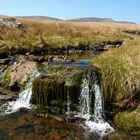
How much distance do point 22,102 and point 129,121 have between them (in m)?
8.38

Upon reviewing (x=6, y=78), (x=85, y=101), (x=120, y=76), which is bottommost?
(x=6, y=78)

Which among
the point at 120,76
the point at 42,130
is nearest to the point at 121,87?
the point at 120,76

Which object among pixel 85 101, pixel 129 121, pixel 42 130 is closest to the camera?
pixel 42 130

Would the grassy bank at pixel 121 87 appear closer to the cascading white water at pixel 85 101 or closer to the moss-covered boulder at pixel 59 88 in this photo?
the cascading white water at pixel 85 101

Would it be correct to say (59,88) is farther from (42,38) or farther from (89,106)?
(42,38)

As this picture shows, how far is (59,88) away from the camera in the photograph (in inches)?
927

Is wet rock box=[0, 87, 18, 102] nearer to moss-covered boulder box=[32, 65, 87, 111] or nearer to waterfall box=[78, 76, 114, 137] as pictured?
moss-covered boulder box=[32, 65, 87, 111]

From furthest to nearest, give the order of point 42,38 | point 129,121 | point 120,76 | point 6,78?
point 42,38 < point 6,78 < point 120,76 < point 129,121

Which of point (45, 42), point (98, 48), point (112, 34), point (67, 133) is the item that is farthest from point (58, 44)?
point (67, 133)

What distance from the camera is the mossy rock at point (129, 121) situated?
2030 centimetres

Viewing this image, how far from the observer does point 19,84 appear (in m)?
27.6

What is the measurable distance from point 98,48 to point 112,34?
20159 millimetres

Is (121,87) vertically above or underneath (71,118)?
above

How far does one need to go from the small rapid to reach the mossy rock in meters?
6.60
